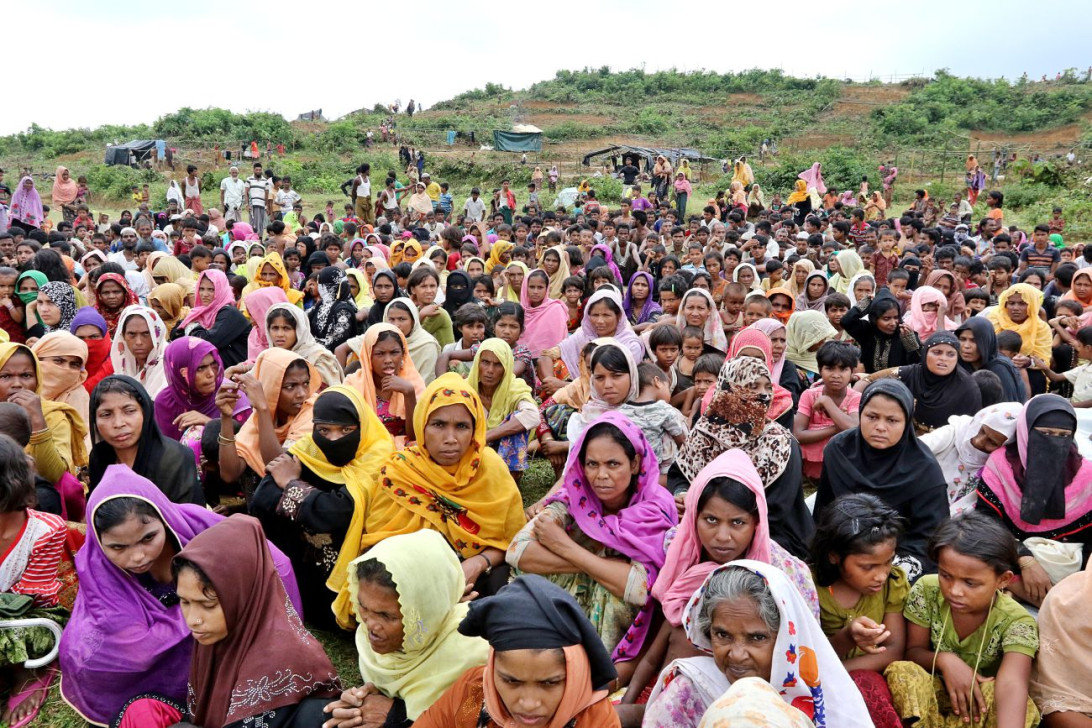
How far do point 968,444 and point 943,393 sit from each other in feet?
3.82

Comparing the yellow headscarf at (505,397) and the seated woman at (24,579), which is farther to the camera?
the yellow headscarf at (505,397)

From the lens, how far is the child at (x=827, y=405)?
16.3 feet

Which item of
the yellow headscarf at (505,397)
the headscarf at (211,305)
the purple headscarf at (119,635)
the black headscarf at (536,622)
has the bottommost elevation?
the purple headscarf at (119,635)

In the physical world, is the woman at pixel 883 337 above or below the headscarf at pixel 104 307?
below

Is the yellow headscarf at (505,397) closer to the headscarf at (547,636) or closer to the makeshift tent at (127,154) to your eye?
the headscarf at (547,636)

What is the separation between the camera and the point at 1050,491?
3.42 meters

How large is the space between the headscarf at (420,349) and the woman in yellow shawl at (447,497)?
2.50m

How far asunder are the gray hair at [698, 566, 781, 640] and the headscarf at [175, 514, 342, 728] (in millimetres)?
1403

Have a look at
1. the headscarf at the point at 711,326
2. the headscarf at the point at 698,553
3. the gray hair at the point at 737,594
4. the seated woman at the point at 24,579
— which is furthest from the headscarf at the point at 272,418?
the headscarf at the point at 711,326

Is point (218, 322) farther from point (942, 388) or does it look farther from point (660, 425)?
point (942, 388)

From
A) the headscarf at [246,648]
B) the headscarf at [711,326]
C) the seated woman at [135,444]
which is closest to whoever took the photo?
the headscarf at [246,648]

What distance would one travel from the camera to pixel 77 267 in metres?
9.11

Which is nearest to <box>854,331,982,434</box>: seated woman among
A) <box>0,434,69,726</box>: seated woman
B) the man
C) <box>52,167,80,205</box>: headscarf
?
<box>0,434,69,726</box>: seated woman

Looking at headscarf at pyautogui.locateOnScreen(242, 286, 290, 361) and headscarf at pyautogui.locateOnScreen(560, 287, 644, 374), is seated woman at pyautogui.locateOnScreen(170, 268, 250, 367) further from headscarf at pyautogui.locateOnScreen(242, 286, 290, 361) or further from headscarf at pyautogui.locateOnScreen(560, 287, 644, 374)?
headscarf at pyautogui.locateOnScreen(560, 287, 644, 374)
